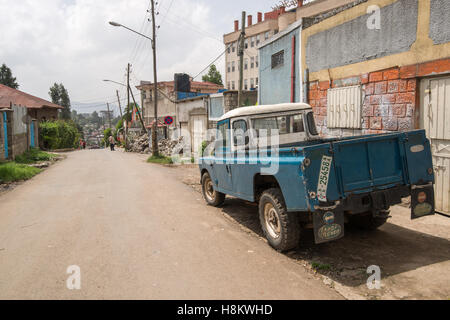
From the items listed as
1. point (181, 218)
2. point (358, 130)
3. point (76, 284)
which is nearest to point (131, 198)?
point (181, 218)

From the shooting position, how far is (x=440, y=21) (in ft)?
21.4

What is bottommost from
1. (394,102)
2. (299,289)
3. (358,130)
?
(299,289)

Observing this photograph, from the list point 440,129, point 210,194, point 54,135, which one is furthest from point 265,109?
point 54,135

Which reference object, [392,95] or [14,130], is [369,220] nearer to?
[392,95]

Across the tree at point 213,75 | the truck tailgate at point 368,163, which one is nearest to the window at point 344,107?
the truck tailgate at point 368,163

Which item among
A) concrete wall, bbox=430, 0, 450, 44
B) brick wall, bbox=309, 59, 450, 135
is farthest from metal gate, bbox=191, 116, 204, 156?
concrete wall, bbox=430, 0, 450, 44

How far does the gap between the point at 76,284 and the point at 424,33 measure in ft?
24.9

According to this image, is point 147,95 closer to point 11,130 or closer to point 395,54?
point 11,130

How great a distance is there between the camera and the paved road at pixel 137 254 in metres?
3.85

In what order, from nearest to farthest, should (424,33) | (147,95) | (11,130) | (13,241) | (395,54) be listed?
(13,241) < (424,33) < (395,54) < (11,130) < (147,95)

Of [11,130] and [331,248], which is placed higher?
[11,130]

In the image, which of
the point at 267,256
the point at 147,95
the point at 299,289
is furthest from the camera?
the point at 147,95

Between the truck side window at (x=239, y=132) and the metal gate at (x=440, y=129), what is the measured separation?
376 centimetres

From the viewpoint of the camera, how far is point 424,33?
6871 mm
